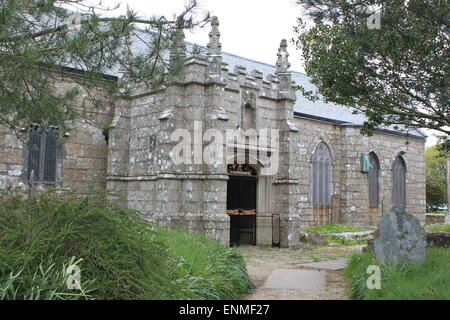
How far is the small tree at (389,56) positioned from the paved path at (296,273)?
3.46 metres

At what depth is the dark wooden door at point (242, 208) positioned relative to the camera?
15.5 m

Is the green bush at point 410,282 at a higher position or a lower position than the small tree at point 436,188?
lower

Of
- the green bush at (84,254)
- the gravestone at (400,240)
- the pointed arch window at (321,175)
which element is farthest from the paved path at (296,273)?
the pointed arch window at (321,175)

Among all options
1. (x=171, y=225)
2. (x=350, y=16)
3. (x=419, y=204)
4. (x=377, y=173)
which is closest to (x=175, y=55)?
(x=350, y=16)

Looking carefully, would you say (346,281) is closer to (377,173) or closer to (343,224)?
(343,224)

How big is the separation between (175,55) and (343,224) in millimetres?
14505

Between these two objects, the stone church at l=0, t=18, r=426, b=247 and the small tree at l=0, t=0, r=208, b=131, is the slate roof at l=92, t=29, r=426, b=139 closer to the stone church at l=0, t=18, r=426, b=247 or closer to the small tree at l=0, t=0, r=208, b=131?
the stone church at l=0, t=18, r=426, b=247

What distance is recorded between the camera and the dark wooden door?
611 inches

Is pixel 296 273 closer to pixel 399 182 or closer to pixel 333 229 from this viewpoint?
pixel 333 229

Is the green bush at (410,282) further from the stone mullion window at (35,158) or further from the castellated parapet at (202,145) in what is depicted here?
the stone mullion window at (35,158)

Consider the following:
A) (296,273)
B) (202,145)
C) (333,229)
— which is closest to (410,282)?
(296,273)

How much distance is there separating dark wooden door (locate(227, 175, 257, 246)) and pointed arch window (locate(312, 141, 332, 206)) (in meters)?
5.62

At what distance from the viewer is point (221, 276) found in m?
7.52

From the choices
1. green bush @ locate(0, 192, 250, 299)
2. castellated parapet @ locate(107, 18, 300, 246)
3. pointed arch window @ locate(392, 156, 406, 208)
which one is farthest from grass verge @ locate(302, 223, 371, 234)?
green bush @ locate(0, 192, 250, 299)
